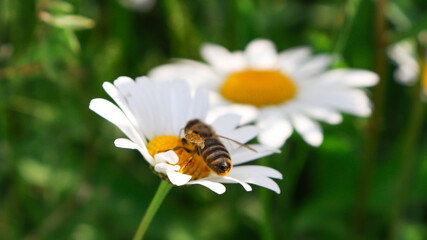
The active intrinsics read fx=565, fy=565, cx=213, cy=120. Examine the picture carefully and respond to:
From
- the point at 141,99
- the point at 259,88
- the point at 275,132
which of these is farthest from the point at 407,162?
the point at 141,99

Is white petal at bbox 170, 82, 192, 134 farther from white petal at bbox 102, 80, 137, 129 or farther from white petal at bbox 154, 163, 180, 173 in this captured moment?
white petal at bbox 154, 163, 180, 173

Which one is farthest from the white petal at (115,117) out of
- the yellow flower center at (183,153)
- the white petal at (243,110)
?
the white petal at (243,110)

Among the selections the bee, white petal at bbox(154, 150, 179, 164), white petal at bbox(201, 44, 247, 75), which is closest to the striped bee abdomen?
the bee

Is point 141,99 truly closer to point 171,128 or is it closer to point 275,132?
point 171,128

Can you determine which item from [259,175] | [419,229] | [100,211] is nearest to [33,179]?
[100,211]

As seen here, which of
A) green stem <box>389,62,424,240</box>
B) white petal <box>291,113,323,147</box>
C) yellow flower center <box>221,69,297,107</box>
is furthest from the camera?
yellow flower center <box>221,69,297,107</box>

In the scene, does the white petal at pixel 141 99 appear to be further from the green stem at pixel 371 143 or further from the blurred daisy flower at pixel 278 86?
the green stem at pixel 371 143
